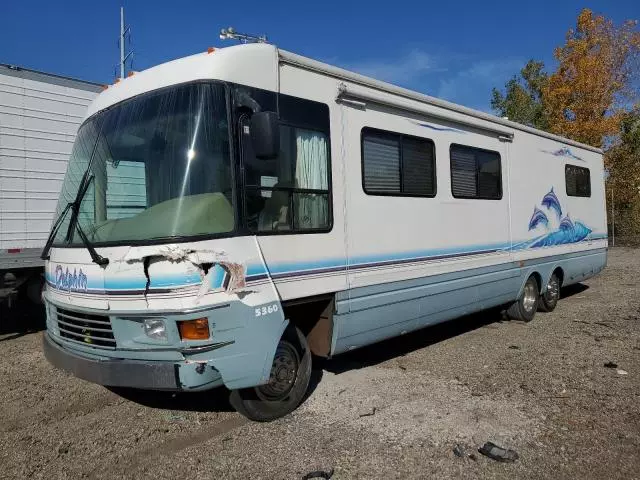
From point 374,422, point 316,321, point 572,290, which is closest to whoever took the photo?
point 374,422

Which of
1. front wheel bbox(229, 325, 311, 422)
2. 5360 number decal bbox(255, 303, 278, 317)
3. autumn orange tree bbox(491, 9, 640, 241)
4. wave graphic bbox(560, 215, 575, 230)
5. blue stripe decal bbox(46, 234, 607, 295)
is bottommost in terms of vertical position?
front wheel bbox(229, 325, 311, 422)

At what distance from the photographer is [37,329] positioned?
28.6ft

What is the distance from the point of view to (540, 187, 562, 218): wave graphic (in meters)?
8.89

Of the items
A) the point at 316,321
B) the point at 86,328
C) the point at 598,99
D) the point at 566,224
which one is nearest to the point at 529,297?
the point at 566,224

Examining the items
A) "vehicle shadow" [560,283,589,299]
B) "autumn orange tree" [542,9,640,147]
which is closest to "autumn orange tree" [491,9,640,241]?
"autumn orange tree" [542,9,640,147]

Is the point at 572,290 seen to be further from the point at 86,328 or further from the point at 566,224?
the point at 86,328

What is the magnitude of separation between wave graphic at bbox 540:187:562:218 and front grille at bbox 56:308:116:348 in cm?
702

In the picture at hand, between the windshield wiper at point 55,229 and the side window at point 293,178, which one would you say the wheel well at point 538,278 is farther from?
the windshield wiper at point 55,229

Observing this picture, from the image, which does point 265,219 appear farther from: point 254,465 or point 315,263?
point 254,465

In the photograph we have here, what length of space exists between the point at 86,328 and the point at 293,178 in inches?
79.0

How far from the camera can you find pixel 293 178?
4.64m

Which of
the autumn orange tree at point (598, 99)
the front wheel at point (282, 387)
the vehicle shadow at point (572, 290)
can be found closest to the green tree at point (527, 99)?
the autumn orange tree at point (598, 99)

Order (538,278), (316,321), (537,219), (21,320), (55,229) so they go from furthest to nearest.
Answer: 1. (21,320)
2. (538,278)
3. (537,219)
4. (316,321)
5. (55,229)

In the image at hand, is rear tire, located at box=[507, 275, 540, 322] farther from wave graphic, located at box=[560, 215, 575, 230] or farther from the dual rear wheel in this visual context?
wave graphic, located at box=[560, 215, 575, 230]
